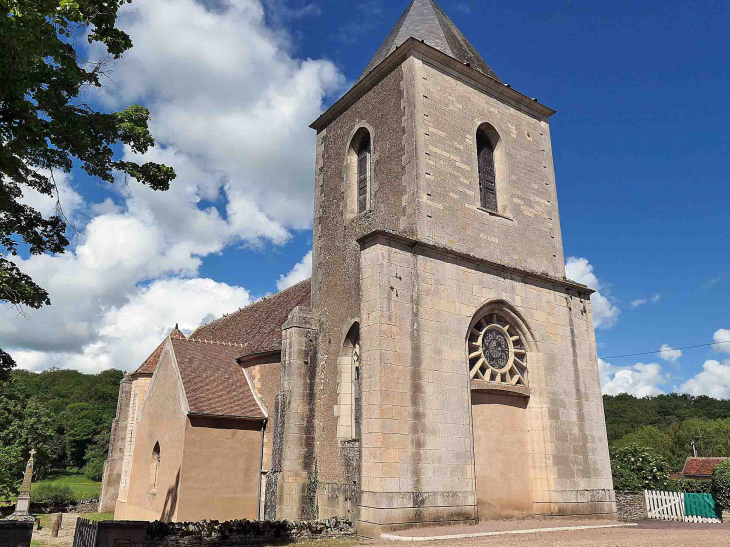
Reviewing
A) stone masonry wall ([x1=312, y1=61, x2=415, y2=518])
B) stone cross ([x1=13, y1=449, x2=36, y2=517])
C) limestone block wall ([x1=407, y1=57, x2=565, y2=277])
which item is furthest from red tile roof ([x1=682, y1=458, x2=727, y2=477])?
stone cross ([x1=13, y1=449, x2=36, y2=517])

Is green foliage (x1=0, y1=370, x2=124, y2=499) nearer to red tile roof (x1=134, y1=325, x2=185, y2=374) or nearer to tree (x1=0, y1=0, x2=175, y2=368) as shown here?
red tile roof (x1=134, y1=325, x2=185, y2=374)

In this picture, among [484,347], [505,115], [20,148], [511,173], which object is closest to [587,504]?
[484,347]

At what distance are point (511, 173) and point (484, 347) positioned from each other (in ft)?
18.9

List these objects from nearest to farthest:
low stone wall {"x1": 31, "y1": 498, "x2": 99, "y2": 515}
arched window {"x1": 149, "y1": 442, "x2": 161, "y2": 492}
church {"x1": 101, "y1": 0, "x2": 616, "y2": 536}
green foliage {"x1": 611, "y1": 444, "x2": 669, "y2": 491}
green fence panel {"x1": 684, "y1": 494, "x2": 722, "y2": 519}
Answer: church {"x1": 101, "y1": 0, "x2": 616, "y2": 536} → arched window {"x1": 149, "y1": 442, "x2": 161, "y2": 492} → green fence panel {"x1": 684, "y1": 494, "x2": 722, "y2": 519} → green foliage {"x1": 611, "y1": 444, "x2": 669, "y2": 491} → low stone wall {"x1": 31, "y1": 498, "x2": 99, "y2": 515}

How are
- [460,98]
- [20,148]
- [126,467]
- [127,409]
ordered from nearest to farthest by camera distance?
[20,148], [460,98], [126,467], [127,409]

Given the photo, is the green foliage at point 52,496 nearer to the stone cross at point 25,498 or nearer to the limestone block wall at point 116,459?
the limestone block wall at point 116,459

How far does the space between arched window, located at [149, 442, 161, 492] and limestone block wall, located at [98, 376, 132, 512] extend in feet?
29.5

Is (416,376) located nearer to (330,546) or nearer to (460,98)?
(330,546)

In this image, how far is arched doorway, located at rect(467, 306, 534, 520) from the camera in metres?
13.8

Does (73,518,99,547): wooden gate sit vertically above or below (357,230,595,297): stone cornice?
below

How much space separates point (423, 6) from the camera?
767 inches

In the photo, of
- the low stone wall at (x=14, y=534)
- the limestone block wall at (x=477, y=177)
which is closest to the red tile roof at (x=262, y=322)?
the limestone block wall at (x=477, y=177)

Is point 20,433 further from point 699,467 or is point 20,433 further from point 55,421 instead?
point 699,467

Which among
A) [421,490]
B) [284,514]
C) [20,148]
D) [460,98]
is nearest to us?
[20,148]
